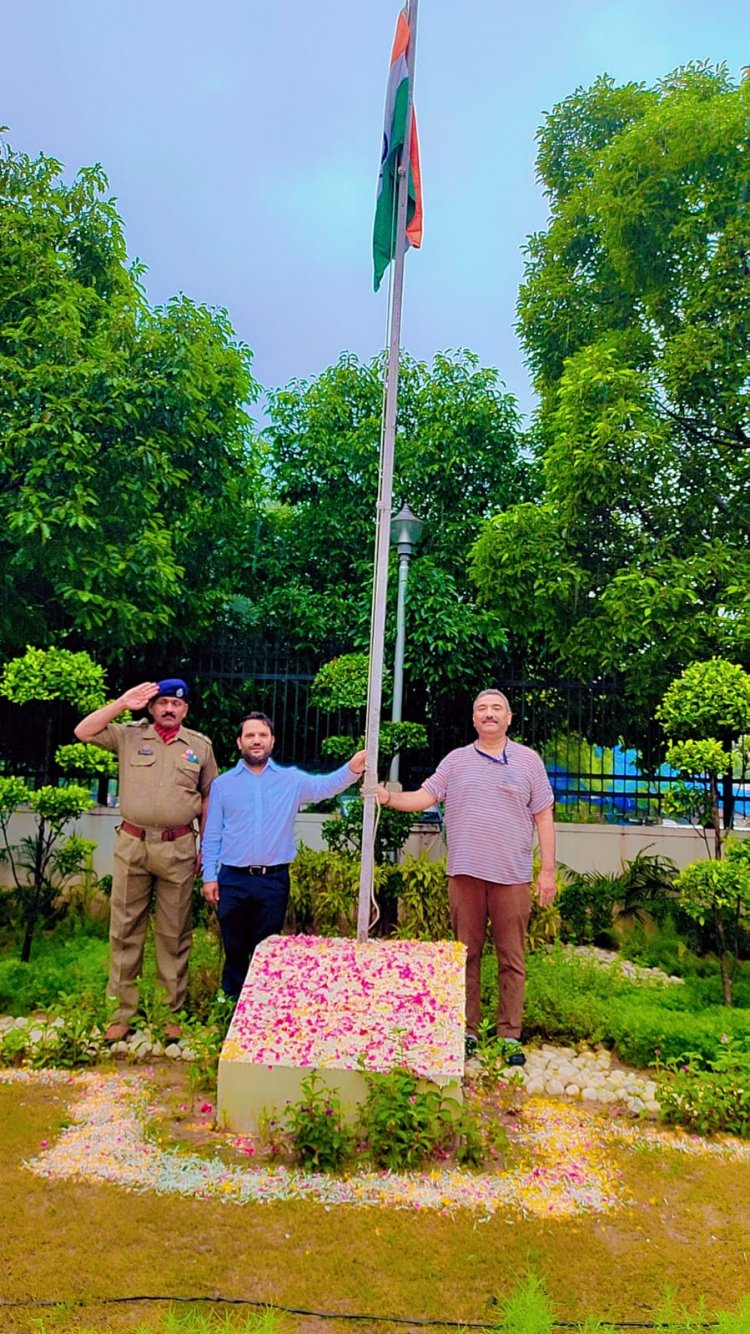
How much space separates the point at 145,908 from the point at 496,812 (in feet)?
5.76

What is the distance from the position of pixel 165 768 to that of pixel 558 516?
384 centimetres

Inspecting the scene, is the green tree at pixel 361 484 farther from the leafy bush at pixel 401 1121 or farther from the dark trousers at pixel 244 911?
the leafy bush at pixel 401 1121

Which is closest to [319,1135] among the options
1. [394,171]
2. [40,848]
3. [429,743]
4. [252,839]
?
[252,839]

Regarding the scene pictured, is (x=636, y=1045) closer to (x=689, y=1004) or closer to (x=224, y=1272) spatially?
(x=689, y=1004)

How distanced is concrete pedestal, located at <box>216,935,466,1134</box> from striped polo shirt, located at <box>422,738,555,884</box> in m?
0.39

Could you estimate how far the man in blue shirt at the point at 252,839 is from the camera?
372cm

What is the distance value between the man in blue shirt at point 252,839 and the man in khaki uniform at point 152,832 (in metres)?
0.20

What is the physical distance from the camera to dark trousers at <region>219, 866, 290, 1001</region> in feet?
12.2

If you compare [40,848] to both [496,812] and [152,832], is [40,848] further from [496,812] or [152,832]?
[496,812]

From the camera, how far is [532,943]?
5.15m

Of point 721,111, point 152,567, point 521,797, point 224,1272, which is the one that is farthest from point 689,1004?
point 721,111

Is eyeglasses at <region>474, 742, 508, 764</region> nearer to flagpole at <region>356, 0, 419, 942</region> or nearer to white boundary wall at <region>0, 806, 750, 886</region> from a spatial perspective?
flagpole at <region>356, 0, 419, 942</region>

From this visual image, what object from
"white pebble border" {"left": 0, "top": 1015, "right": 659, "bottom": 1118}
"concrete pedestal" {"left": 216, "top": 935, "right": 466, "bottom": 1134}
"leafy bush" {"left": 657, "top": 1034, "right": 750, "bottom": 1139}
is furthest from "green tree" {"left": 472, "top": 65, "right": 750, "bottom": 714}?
"concrete pedestal" {"left": 216, "top": 935, "right": 466, "bottom": 1134}

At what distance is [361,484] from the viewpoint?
8.09m
